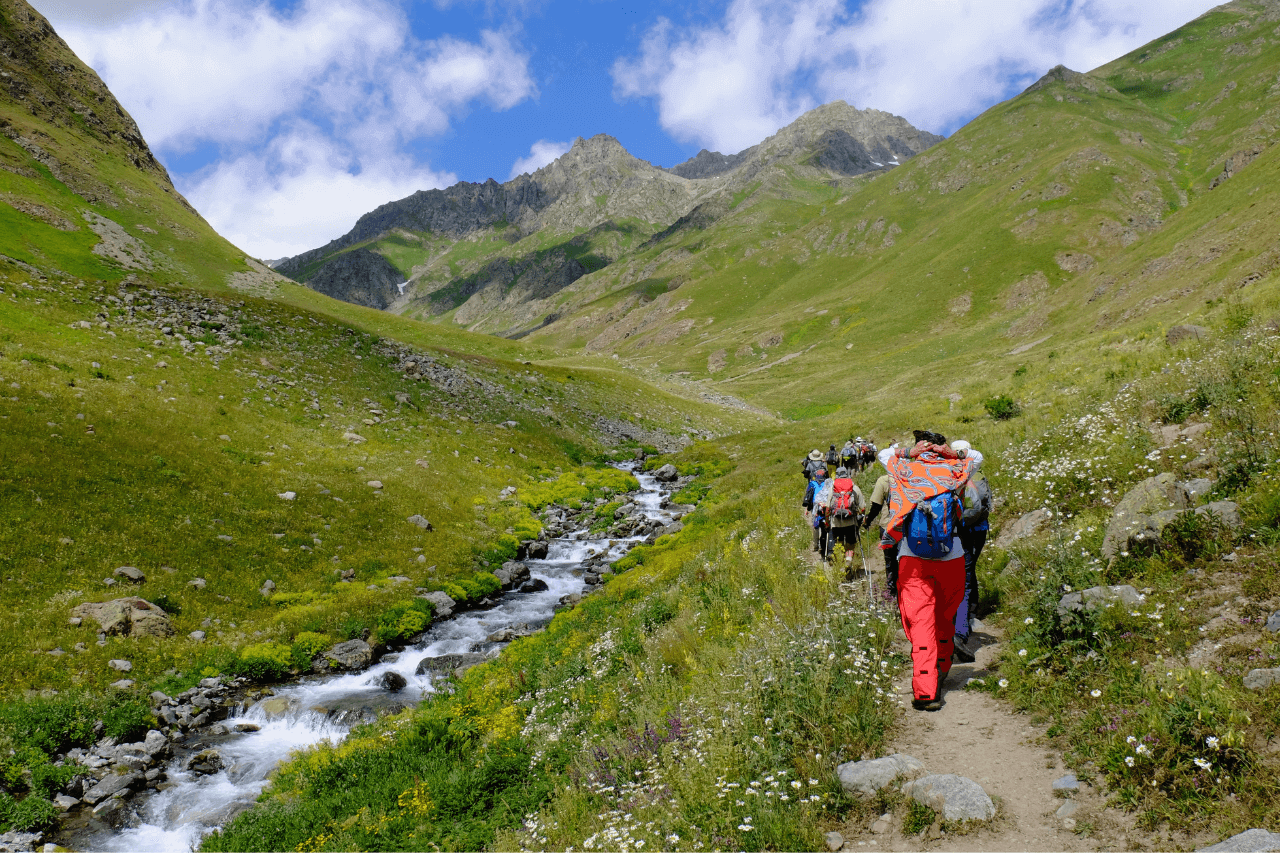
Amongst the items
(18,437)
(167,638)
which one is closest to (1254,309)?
(167,638)

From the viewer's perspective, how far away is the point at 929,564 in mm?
7559

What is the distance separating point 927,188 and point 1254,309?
6609 inches

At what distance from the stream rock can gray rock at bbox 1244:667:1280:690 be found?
798 inches

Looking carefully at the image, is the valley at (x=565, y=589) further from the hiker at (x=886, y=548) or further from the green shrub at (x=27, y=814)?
the hiker at (x=886, y=548)

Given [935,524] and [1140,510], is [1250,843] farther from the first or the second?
[1140,510]

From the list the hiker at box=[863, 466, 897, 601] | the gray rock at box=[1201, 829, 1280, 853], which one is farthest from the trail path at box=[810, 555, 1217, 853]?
the hiker at box=[863, 466, 897, 601]

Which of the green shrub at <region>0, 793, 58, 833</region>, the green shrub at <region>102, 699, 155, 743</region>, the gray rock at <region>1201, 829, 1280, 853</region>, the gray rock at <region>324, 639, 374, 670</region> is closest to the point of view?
the gray rock at <region>1201, 829, 1280, 853</region>

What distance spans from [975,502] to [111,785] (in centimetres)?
1610

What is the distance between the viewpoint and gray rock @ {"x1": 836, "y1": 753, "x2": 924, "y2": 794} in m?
5.84

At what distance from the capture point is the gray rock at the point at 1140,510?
8.02 metres

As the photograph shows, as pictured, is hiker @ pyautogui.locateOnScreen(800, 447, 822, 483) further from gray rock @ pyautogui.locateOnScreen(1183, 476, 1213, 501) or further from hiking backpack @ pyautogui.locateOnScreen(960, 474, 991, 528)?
gray rock @ pyautogui.locateOnScreen(1183, 476, 1213, 501)

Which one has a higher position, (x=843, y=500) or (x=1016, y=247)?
(x=1016, y=247)

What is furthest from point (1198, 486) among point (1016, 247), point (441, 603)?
point (1016, 247)

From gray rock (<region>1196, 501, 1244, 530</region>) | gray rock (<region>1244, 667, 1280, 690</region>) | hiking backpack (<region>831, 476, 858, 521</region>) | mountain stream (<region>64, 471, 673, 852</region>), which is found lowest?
mountain stream (<region>64, 471, 673, 852</region>)
